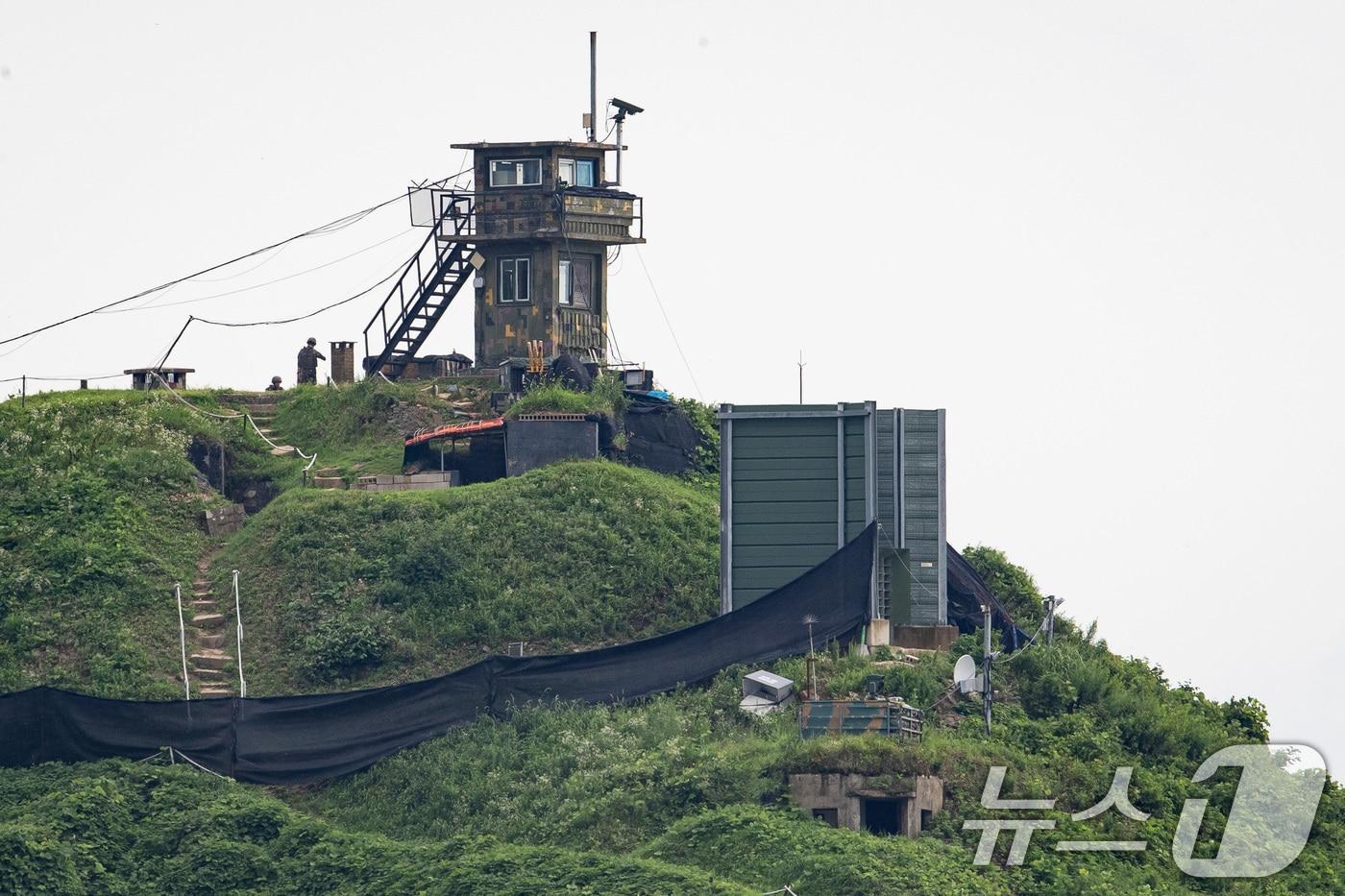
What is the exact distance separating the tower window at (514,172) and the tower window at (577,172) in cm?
48

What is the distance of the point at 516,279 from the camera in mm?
54781

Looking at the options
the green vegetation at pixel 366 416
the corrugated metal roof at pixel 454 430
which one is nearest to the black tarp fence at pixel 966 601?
the corrugated metal roof at pixel 454 430

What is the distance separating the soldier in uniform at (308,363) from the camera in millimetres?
56500

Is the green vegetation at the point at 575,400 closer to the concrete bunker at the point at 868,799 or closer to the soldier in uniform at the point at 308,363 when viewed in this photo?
the soldier in uniform at the point at 308,363

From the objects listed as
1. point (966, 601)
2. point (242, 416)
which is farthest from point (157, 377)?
point (966, 601)

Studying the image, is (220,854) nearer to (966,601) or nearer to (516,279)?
(966,601)

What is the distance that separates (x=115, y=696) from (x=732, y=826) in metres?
11.1

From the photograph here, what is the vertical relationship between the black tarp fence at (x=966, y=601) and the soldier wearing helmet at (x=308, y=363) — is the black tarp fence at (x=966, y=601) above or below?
below

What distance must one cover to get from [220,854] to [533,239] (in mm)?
20269

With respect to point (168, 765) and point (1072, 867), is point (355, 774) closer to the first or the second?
point (168, 765)

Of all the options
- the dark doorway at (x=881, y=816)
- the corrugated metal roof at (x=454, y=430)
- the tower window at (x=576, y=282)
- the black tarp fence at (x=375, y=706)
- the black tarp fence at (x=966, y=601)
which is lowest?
the dark doorway at (x=881, y=816)

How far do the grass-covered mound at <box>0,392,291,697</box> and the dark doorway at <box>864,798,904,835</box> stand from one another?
452 inches

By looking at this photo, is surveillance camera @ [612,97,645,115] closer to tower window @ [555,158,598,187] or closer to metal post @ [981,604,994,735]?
tower window @ [555,158,598,187]

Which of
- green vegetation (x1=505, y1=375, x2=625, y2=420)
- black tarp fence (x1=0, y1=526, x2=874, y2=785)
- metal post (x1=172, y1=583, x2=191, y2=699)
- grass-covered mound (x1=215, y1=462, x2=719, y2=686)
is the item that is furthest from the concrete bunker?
green vegetation (x1=505, y1=375, x2=625, y2=420)
